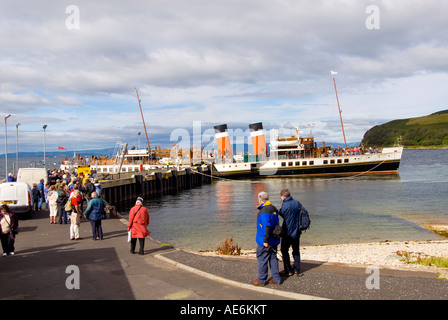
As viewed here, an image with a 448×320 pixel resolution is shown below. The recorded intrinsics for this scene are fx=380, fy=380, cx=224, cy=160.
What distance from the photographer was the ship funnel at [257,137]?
74.2 m

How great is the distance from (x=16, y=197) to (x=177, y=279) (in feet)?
39.9

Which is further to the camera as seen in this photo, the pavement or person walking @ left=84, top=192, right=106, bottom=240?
person walking @ left=84, top=192, right=106, bottom=240

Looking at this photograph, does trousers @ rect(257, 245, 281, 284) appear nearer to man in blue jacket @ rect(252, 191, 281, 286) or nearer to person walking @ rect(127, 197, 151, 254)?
man in blue jacket @ rect(252, 191, 281, 286)

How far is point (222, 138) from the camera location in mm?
76125

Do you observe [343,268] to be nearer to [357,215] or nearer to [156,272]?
[156,272]

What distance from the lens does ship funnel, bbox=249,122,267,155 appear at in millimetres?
74250

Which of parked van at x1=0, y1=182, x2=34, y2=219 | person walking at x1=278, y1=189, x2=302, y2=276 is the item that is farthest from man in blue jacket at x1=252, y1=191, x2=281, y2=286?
parked van at x1=0, y1=182, x2=34, y2=219

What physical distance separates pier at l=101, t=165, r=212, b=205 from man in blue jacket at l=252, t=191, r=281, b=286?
28.1 m

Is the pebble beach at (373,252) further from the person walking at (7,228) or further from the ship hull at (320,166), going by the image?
the ship hull at (320,166)

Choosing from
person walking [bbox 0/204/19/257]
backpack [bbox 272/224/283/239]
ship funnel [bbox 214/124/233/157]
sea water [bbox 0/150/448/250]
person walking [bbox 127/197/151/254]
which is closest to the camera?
backpack [bbox 272/224/283/239]

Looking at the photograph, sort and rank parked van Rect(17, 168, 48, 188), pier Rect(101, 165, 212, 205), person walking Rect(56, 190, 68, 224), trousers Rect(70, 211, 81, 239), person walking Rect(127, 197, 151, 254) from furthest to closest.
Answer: pier Rect(101, 165, 212, 205), parked van Rect(17, 168, 48, 188), person walking Rect(56, 190, 68, 224), trousers Rect(70, 211, 81, 239), person walking Rect(127, 197, 151, 254)

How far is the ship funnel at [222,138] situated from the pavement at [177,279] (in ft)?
212

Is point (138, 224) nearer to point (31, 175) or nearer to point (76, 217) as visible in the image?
point (76, 217)

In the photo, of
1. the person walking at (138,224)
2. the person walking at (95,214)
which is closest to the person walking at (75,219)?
the person walking at (95,214)
